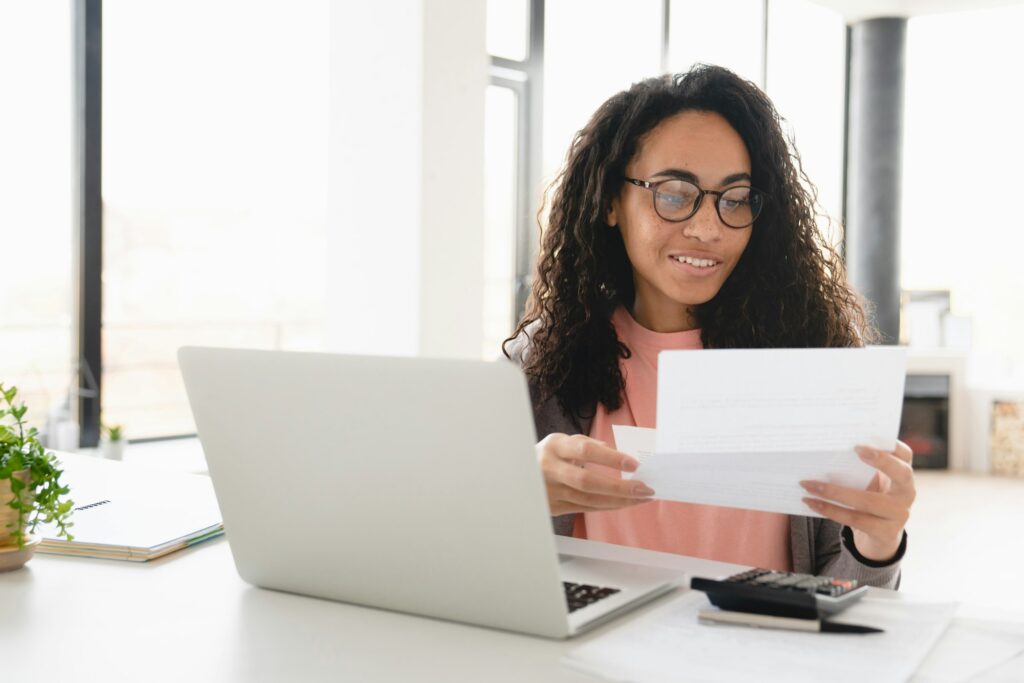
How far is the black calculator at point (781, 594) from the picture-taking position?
92cm

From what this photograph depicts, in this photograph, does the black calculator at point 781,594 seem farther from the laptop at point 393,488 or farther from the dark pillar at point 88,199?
the dark pillar at point 88,199

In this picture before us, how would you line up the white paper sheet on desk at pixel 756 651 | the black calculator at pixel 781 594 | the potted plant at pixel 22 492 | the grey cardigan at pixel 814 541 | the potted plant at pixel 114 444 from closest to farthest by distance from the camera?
1. the white paper sheet on desk at pixel 756 651
2. the black calculator at pixel 781 594
3. the potted plant at pixel 22 492
4. the grey cardigan at pixel 814 541
5. the potted plant at pixel 114 444

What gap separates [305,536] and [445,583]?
164 millimetres

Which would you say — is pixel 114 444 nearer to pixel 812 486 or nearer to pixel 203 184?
pixel 203 184

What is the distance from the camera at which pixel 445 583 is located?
37.6 inches

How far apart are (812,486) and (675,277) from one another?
66 centimetres

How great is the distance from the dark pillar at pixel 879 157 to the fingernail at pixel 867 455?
218 inches

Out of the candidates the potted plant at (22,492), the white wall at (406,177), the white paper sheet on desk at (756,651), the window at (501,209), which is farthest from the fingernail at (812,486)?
the window at (501,209)

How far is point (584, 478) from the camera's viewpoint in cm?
114

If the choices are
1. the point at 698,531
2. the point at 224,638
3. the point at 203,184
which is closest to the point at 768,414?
the point at 224,638

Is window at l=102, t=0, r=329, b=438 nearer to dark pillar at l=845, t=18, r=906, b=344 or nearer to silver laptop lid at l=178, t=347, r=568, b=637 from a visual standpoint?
silver laptop lid at l=178, t=347, r=568, b=637

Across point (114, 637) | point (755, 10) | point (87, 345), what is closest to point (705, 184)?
point (114, 637)

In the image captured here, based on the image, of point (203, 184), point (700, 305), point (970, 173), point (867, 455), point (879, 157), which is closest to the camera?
point (867, 455)

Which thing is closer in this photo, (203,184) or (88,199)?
(88,199)
